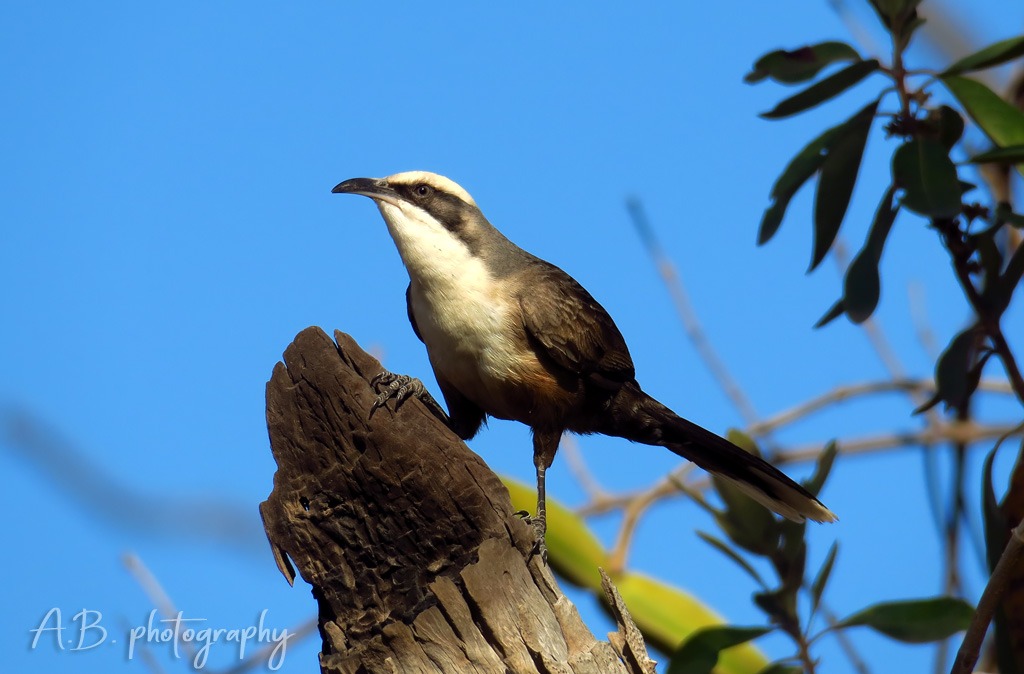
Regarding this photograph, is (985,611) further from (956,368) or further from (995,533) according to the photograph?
(956,368)

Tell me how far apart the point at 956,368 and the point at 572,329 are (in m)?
1.70

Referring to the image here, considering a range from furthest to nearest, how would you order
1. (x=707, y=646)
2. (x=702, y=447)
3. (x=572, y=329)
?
(x=702, y=447) < (x=572, y=329) < (x=707, y=646)

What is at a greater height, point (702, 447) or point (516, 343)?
point (516, 343)

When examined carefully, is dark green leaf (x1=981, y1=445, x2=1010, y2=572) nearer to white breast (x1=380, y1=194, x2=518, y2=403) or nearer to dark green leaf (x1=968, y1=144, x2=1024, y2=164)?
dark green leaf (x1=968, y1=144, x2=1024, y2=164)

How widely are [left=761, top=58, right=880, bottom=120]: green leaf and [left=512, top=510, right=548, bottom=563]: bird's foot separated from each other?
202cm

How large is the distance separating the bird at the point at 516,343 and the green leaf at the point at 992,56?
1.96 meters

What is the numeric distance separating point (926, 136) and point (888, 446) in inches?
101

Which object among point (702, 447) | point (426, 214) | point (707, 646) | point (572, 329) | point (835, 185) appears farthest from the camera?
point (702, 447)

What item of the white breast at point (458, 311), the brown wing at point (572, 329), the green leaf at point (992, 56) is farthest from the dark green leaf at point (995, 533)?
the white breast at point (458, 311)

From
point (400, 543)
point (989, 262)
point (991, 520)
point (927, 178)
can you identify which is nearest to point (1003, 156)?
point (927, 178)

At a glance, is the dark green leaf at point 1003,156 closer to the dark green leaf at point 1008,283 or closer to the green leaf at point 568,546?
the dark green leaf at point 1008,283

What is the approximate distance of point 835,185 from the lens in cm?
504

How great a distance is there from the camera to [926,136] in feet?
15.9

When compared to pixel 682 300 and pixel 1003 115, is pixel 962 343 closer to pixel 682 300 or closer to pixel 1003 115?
pixel 1003 115
